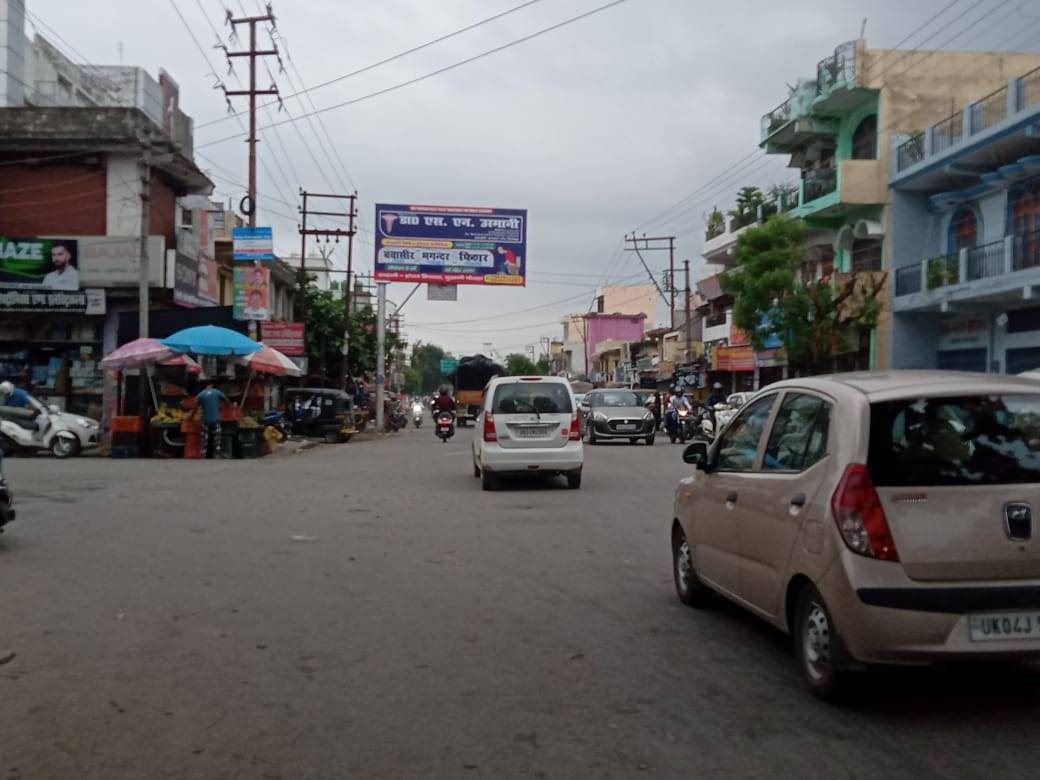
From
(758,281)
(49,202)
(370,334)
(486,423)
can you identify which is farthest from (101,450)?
(370,334)

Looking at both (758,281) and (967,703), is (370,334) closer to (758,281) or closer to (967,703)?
(758,281)

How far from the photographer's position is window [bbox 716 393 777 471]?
6.25 metres

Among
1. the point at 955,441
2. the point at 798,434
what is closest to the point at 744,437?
the point at 798,434

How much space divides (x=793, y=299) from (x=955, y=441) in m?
25.4

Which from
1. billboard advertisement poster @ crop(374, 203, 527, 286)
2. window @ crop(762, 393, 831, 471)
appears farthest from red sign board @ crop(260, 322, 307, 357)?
window @ crop(762, 393, 831, 471)

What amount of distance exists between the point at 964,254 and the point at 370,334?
37777mm

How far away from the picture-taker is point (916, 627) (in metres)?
4.66

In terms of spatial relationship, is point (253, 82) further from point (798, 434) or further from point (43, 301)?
point (798, 434)

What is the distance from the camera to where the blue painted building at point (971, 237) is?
24562 millimetres

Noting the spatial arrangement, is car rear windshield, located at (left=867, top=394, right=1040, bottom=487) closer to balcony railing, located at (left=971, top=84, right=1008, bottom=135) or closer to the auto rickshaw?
balcony railing, located at (left=971, top=84, right=1008, bottom=135)

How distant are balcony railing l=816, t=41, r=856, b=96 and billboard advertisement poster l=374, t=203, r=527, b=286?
13509mm

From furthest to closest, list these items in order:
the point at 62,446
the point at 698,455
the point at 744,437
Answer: the point at 62,446
the point at 698,455
the point at 744,437

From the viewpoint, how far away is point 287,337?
3850 cm

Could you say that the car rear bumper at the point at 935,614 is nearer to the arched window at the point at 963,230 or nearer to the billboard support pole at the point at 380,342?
the arched window at the point at 963,230
